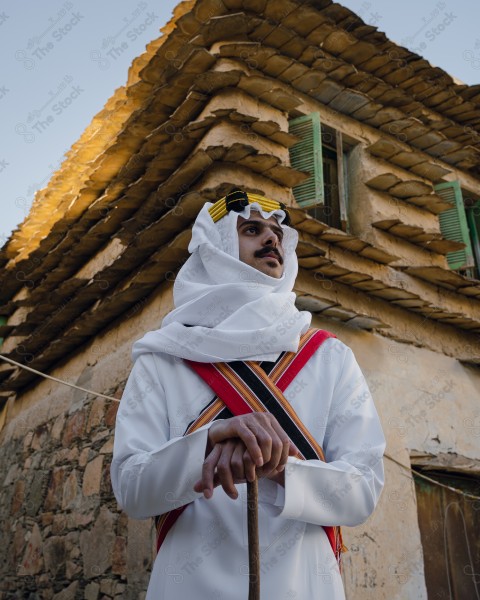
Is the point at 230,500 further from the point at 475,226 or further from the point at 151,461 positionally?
the point at 475,226

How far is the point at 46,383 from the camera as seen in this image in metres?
7.12

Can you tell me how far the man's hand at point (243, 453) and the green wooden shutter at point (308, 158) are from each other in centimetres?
410

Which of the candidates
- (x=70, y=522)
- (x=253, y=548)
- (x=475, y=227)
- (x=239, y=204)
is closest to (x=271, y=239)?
(x=239, y=204)

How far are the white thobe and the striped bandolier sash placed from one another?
45 millimetres

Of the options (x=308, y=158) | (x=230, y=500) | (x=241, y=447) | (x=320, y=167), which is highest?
(x=308, y=158)

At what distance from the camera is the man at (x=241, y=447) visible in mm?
1493

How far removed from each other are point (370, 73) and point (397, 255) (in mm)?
2280

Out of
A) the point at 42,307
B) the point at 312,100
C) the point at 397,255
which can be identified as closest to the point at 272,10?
the point at 312,100

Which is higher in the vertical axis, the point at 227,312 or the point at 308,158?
the point at 308,158

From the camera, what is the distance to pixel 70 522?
16.9ft

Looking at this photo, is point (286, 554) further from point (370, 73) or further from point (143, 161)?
point (370, 73)

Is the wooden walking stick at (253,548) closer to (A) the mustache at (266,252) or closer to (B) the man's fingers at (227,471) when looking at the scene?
(B) the man's fingers at (227,471)

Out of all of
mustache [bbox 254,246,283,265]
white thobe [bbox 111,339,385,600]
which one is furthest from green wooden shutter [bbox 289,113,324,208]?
white thobe [bbox 111,339,385,600]

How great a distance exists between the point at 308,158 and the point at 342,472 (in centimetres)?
448
